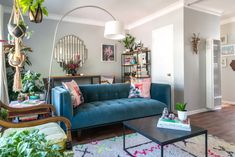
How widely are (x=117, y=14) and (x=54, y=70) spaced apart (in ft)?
7.76

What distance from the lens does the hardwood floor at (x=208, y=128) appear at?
2614 mm

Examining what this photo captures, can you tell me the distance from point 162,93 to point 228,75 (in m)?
3.01

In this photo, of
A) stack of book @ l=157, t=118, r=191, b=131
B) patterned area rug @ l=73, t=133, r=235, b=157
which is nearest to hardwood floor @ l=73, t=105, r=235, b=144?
patterned area rug @ l=73, t=133, r=235, b=157

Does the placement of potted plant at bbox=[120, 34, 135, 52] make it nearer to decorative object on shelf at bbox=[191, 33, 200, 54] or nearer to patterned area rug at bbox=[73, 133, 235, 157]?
decorative object on shelf at bbox=[191, 33, 200, 54]

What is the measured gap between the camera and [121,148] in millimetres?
2227

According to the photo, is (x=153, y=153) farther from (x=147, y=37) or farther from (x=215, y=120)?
(x=147, y=37)

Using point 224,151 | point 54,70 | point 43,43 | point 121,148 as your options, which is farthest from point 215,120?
point 43,43

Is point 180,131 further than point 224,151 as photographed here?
No

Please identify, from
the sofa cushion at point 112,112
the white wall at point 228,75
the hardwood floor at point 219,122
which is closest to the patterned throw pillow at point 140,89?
the sofa cushion at point 112,112

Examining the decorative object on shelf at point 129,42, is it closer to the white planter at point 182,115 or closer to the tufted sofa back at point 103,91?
the tufted sofa back at point 103,91

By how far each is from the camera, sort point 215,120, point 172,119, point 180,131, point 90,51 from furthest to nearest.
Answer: point 90,51 < point 215,120 < point 172,119 < point 180,131

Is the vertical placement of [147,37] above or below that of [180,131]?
above

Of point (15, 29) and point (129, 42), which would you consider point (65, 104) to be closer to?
point (15, 29)

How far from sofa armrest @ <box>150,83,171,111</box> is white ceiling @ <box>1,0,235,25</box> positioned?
1948 mm
